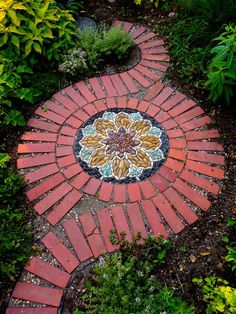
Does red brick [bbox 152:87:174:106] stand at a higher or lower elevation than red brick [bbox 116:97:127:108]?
lower

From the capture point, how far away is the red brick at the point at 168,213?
262 cm

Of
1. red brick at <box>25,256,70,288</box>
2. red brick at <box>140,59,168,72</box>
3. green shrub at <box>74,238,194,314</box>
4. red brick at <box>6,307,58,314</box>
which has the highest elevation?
red brick at <box>140,59,168,72</box>

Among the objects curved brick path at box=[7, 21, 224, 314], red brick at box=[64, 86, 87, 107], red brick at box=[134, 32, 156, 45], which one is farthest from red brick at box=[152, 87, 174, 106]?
red brick at box=[134, 32, 156, 45]

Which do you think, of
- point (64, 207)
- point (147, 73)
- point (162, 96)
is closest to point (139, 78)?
point (147, 73)

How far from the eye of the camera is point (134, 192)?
110 inches

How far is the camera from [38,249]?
252 centimetres

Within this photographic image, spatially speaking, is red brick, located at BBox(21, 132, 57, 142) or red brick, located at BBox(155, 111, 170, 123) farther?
red brick, located at BBox(155, 111, 170, 123)

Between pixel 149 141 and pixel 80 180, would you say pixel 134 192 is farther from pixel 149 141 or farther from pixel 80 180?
pixel 149 141

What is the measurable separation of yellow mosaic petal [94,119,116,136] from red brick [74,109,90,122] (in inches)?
3.9

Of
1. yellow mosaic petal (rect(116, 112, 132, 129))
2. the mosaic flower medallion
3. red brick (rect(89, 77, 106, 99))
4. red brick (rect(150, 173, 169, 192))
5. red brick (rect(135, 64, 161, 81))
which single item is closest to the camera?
red brick (rect(150, 173, 169, 192))

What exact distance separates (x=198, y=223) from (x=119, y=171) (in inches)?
28.5

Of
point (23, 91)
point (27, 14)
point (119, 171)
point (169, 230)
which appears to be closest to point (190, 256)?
point (169, 230)

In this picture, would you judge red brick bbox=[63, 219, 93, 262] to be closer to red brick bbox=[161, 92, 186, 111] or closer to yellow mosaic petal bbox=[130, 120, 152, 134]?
yellow mosaic petal bbox=[130, 120, 152, 134]

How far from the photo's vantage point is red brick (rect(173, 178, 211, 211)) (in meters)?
2.73
